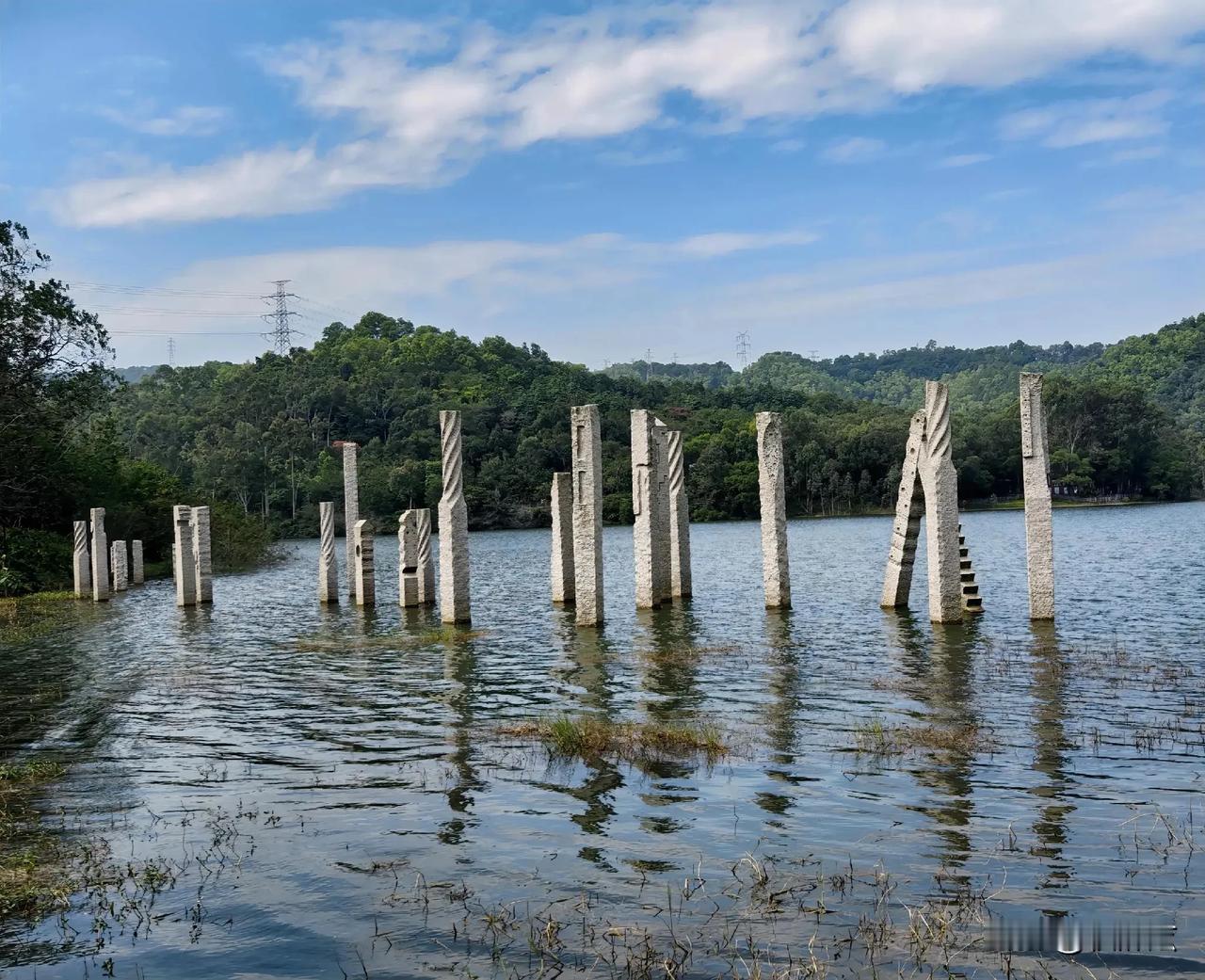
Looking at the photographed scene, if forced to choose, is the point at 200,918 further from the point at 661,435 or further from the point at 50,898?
the point at 661,435

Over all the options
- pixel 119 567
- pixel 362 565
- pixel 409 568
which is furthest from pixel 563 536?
pixel 119 567

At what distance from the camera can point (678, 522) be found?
26.2 m

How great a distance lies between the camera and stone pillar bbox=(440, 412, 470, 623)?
2209cm

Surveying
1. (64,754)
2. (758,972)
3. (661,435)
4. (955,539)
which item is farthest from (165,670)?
(758,972)

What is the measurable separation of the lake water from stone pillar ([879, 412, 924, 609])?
94.9 inches

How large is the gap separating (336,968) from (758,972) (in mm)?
2301

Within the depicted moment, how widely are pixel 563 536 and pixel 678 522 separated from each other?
8.90 feet

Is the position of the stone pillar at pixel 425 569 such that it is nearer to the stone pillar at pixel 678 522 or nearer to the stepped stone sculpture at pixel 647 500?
the stepped stone sculpture at pixel 647 500

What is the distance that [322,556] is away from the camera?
1231 inches

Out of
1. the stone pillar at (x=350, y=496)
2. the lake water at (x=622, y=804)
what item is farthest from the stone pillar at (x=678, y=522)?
the stone pillar at (x=350, y=496)

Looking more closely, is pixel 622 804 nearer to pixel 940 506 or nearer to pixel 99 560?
pixel 940 506

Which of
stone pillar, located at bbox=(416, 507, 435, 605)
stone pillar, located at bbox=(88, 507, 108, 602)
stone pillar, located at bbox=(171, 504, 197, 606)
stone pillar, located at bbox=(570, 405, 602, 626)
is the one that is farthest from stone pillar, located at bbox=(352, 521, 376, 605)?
stone pillar, located at bbox=(88, 507, 108, 602)

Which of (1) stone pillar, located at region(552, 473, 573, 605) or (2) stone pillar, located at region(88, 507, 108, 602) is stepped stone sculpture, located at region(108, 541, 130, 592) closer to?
(2) stone pillar, located at region(88, 507, 108, 602)

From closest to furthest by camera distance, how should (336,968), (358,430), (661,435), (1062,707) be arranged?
(336,968), (1062,707), (661,435), (358,430)
